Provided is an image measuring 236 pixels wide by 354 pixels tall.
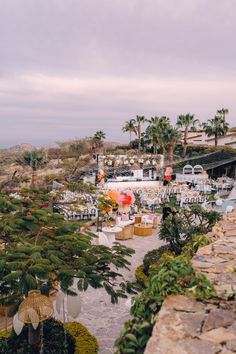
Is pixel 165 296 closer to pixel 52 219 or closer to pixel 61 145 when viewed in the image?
pixel 52 219

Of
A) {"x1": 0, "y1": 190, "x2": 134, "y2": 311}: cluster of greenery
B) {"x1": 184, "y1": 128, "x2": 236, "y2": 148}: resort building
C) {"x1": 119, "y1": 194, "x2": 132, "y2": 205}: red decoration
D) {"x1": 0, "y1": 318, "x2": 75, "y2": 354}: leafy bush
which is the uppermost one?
{"x1": 184, "y1": 128, "x2": 236, "y2": 148}: resort building

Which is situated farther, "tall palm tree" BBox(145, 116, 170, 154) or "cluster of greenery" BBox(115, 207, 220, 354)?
"tall palm tree" BBox(145, 116, 170, 154)

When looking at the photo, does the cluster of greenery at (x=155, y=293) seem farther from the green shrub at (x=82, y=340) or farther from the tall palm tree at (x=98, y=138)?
the tall palm tree at (x=98, y=138)

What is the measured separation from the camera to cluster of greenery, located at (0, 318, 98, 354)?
20.9 feet

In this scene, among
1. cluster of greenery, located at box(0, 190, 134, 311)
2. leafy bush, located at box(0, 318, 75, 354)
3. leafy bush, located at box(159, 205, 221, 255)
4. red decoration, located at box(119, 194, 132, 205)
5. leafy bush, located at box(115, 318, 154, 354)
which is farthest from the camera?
red decoration, located at box(119, 194, 132, 205)

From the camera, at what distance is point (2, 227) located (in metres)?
5.97

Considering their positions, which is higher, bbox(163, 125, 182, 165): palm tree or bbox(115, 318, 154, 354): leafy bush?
bbox(163, 125, 182, 165): palm tree

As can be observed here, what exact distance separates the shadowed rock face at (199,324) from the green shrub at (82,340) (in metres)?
3.31

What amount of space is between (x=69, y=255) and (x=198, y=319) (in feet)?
10.1

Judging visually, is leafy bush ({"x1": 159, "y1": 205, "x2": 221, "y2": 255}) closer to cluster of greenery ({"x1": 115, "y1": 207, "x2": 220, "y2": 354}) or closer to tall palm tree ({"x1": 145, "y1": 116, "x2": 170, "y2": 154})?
cluster of greenery ({"x1": 115, "y1": 207, "x2": 220, "y2": 354})

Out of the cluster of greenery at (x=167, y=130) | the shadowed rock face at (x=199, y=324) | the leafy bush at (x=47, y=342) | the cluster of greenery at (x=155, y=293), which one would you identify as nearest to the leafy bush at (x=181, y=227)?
the leafy bush at (x=47, y=342)

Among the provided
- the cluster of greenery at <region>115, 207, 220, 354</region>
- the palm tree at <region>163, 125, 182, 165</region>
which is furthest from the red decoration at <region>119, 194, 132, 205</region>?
the palm tree at <region>163, 125, 182, 165</region>

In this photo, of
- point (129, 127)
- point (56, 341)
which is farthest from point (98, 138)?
point (56, 341)

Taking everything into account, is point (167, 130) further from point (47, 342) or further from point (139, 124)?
point (47, 342)
